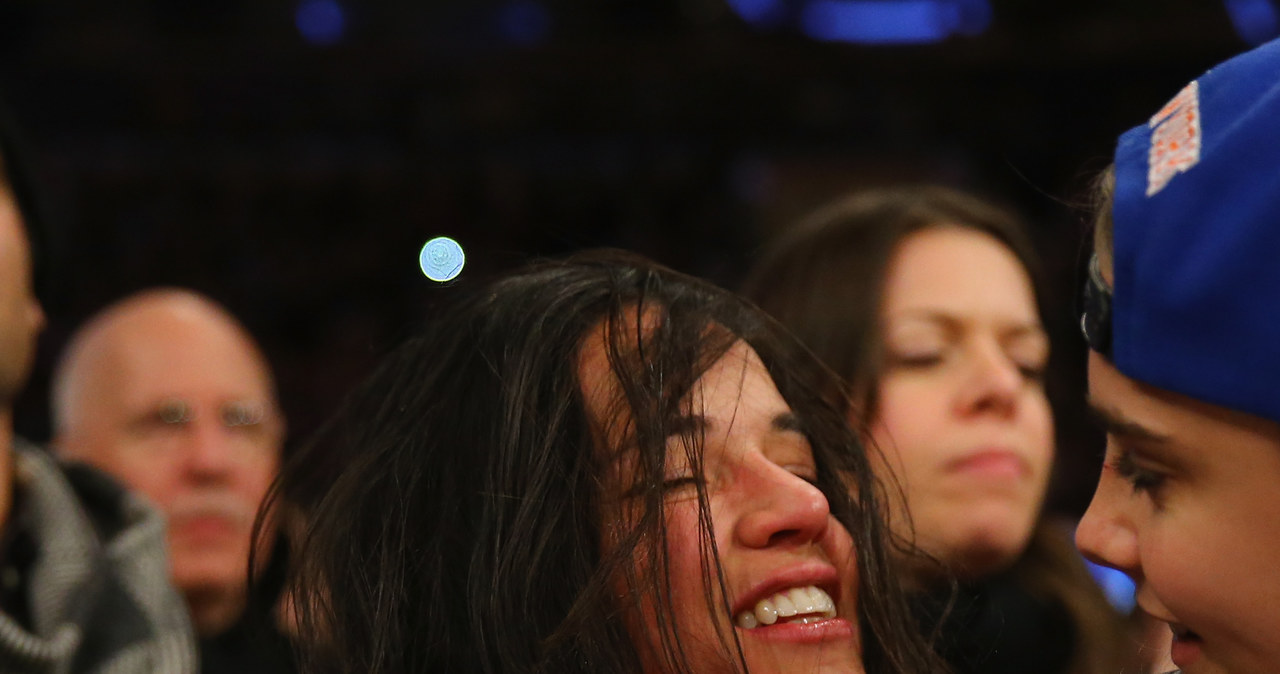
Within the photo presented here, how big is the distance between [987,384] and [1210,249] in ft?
2.16

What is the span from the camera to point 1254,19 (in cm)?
445

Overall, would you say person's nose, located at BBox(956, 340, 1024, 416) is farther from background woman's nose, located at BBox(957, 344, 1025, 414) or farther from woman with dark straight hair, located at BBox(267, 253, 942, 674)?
woman with dark straight hair, located at BBox(267, 253, 942, 674)

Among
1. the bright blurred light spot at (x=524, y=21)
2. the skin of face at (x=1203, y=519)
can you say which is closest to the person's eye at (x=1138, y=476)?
the skin of face at (x=1203, y=519)

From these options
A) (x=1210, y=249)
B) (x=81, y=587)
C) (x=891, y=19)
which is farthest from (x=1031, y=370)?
(x=891, y=19)

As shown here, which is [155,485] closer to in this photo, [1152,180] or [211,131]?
[1152,180]

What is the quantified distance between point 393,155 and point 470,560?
4.54 m

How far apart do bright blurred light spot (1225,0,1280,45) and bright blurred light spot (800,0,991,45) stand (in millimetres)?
903

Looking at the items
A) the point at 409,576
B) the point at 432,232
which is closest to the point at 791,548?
the point at 409,576

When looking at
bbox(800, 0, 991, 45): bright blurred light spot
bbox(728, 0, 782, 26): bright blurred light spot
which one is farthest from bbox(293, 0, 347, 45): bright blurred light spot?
bbox(800, 0, 991, 45): bright blurred light spot

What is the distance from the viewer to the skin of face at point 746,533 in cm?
94

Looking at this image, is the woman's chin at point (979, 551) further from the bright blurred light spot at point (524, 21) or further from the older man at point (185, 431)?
the bright blurred light spot at point (524, 21)

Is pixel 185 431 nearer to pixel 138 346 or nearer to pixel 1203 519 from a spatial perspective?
pixel 138 346

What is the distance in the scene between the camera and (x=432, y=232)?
5125mm

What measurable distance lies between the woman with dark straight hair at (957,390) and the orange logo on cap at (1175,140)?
48cm
